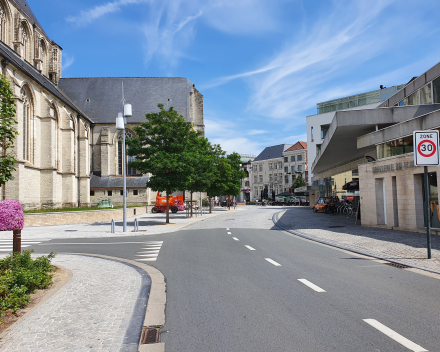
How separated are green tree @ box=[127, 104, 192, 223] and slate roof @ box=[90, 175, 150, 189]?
25.4 metres

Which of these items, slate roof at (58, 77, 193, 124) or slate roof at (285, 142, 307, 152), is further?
slate roof at (285, 142, 307, 152)

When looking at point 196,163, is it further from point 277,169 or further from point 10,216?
point 277,169

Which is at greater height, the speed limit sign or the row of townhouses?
the row of townhouses

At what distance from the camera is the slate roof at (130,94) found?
179 ft

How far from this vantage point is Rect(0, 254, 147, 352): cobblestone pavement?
3770 mm

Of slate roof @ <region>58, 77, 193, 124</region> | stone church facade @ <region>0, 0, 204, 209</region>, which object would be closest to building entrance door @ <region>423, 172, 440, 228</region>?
stone church facade @ <region>0, 0, 204, 209</region>

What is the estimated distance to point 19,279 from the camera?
19.1 ft

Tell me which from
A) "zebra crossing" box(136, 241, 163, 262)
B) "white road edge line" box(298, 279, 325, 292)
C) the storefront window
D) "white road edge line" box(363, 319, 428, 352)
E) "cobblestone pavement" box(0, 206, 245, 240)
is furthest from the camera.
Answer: "cobblestone pavement" box(0, 206, 245, 240)

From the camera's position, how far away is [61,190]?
1583 inches

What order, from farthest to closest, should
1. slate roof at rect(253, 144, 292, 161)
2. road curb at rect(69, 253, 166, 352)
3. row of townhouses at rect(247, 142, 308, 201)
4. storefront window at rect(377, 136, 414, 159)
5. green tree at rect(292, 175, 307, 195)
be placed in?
Result: slate roof at rect(253, 144, 292, 161)
row of townhouses at rect(247, 142, 308, 201)
green tree at rect(292, 175, 307, 195)
storefront window at rect(377, 136, 414, 159)
road curb at rect(69, 253, 166, 352)

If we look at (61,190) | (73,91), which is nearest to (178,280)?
(61,190)

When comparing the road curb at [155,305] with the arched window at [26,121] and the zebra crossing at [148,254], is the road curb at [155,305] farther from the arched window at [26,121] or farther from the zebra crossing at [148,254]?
the arched window at [26,121]

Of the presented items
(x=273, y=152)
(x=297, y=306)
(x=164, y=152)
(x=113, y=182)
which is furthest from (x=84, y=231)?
(x=273, y=152)

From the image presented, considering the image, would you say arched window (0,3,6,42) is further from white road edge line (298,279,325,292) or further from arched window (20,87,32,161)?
white road edge line (298,279,325,292)
